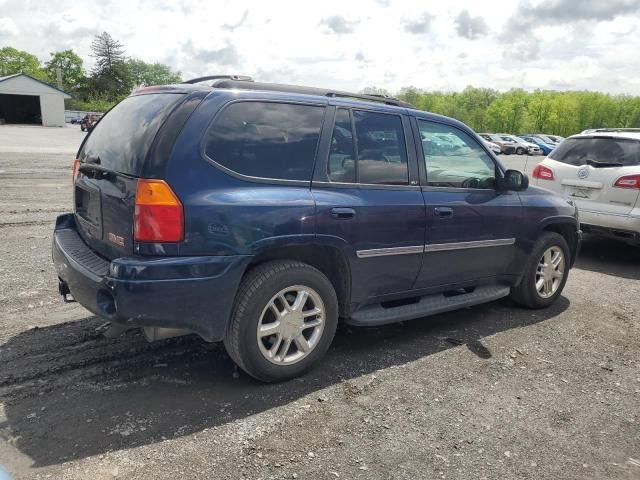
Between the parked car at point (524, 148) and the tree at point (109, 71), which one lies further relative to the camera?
the tree at point (109, 71)

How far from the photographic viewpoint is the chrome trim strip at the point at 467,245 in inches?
159

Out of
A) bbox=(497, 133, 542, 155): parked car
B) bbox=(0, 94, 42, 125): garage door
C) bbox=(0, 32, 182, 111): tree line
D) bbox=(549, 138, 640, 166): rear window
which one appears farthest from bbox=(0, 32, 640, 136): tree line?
bbox=(549, 138, 640, 166): rear window

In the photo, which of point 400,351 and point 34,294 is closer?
point 400,351

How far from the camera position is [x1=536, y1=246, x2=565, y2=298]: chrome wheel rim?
5062 mm

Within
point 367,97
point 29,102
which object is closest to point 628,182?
point 367,97

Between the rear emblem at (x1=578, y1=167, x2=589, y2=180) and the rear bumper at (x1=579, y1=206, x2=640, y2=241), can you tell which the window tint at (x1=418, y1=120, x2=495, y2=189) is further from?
the rear emblem at (x1=578, y1=167, x2=589, y2=180)

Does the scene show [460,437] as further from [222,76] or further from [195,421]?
[222,76]

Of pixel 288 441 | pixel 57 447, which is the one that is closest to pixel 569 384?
pixel 288 441

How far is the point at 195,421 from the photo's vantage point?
9.82 ft

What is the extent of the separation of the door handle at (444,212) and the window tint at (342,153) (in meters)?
0.80

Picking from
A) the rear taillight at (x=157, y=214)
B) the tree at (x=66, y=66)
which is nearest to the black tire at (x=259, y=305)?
the rear taillight at (x=157, y=214)

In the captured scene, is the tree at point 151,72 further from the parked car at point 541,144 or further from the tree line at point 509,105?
the parked car at point 541,144

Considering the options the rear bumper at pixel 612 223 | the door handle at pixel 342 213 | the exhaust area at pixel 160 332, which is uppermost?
the door handle at pixel 342 213

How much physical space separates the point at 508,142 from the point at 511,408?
48.4m
